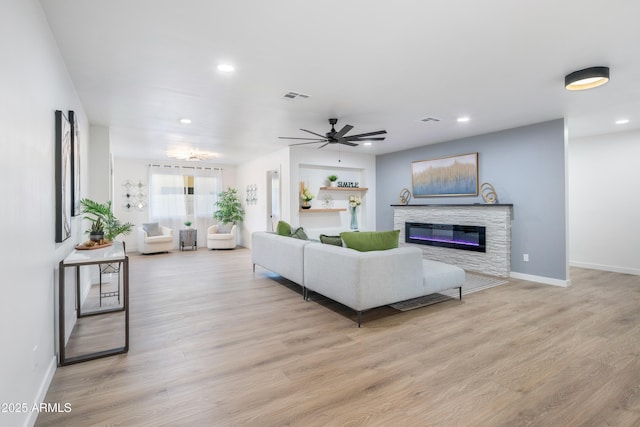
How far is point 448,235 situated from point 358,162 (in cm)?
281

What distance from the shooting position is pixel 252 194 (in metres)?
8.69

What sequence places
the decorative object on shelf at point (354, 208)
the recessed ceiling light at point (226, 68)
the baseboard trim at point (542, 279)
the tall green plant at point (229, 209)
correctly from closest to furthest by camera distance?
the recessed ceiling light at point (226, 68) → the baseboard trim at point (542, 279) → the decorative object on shelf at point (354, 208) → the tall green plant at point (229, 209)

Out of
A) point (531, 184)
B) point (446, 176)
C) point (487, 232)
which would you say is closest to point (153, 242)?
point (446, 176)

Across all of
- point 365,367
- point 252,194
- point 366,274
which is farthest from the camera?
point 252,194

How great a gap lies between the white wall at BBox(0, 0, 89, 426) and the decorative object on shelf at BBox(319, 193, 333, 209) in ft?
18.0

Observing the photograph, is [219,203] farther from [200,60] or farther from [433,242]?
[200,60]

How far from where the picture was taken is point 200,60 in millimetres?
2830

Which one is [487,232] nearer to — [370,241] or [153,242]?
[370,241]

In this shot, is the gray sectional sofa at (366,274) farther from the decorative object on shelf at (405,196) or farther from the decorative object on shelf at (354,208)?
the decorative object on shelf at (354,208)

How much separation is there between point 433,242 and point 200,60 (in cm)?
539

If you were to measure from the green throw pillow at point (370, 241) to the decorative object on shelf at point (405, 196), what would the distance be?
3.82 meters

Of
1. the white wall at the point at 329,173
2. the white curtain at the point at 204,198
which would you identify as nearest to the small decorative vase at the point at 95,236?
the white wall at the point at 329,173

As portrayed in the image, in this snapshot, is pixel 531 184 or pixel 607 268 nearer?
pixel 531 184

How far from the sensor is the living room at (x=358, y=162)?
5.40ft
